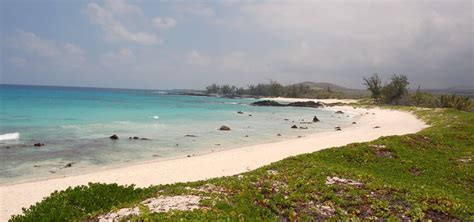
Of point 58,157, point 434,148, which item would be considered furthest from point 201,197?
point 58,157

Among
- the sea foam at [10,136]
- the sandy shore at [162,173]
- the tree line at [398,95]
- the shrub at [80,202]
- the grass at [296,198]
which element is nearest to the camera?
the shrub at [80,202]

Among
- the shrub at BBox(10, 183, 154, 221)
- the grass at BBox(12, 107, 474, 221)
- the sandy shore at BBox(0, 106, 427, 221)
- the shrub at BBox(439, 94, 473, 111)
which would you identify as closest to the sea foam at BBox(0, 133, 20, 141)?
the sandy shore at BBox(0, 106, 427, 221)

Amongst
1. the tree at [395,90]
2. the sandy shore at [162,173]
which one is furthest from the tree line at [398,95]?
the sandy shore at [162,173]

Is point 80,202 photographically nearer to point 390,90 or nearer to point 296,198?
point 296,198

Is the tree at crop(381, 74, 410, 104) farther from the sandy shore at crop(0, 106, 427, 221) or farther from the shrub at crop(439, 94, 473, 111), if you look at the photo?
the sandy shore at crop(0, 106, 427, 221)

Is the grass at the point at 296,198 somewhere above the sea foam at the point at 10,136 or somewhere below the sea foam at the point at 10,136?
above

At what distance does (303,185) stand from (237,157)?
50.3ft

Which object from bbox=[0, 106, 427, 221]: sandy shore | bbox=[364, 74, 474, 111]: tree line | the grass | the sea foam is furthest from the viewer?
bbox=[364, 74, 474, 111]: tree line

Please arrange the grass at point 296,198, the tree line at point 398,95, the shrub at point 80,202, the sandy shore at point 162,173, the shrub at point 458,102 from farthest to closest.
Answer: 1. the tree line at point 398,95
2. the shrub at point 458,102
3. the sandy shore at point 162,173
4. the grass at point 296,198
5. the shrub at point 80,202

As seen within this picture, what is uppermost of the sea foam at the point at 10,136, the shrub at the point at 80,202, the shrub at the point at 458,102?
the shrub at the point at 458,102

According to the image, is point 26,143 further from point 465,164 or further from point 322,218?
point 465,164

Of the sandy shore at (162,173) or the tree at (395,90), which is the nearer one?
the sandy shore at (162,173)

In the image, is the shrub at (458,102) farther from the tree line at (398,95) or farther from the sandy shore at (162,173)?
the sandy shore at (162,173)

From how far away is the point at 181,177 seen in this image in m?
21.5
